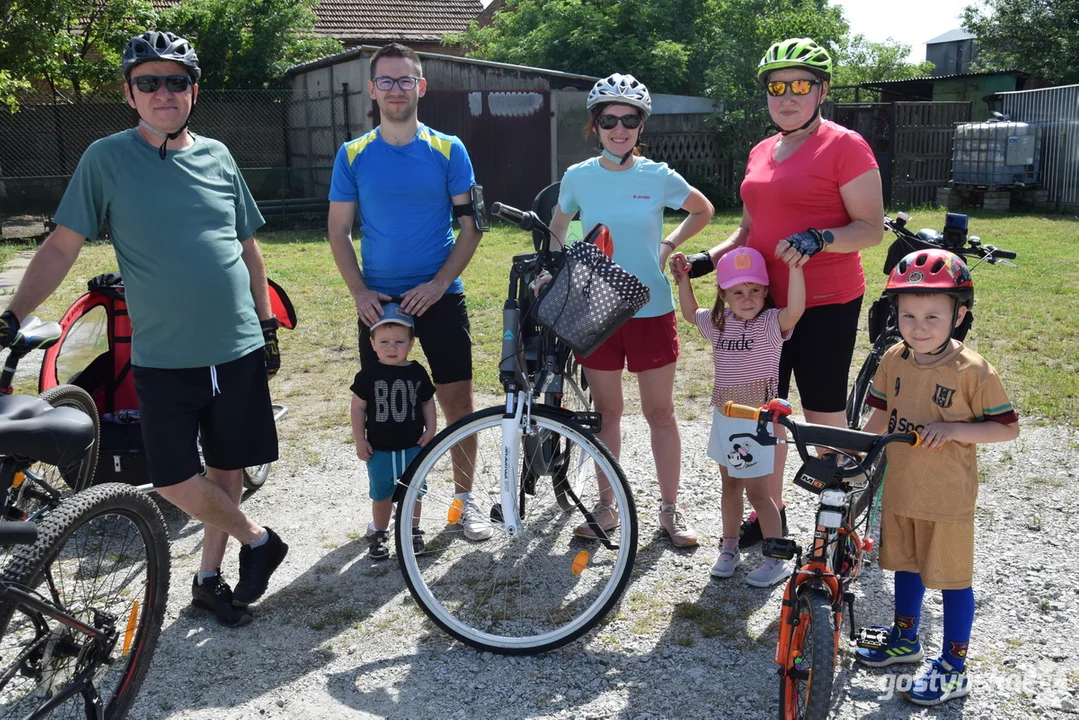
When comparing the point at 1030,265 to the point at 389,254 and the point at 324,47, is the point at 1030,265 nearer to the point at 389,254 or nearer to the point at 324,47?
the point at 389,254

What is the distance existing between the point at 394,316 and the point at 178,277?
35.0 inches

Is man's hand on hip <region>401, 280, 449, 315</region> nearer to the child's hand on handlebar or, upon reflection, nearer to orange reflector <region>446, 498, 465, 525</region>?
orange reflector <region>446, 498, 465, 525</region>

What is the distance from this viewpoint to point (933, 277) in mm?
3066

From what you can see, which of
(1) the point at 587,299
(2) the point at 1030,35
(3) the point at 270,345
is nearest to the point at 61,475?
(3) the point at 270,345

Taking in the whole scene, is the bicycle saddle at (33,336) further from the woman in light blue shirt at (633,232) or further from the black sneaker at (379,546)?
the woman in light blue shirt at (633,232)

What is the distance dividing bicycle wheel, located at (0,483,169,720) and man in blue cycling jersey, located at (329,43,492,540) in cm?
128

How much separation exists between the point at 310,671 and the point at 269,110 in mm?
17397

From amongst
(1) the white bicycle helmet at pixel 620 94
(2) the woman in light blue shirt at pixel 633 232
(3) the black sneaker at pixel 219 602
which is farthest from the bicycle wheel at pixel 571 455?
(3) the black sneaker at pixel 219 602

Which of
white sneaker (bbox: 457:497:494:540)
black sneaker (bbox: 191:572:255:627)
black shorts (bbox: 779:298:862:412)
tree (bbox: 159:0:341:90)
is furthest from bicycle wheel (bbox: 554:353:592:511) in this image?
tree (bbox: 159:0:341:90)

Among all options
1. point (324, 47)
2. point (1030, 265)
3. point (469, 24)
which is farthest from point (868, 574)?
point (469, 24)

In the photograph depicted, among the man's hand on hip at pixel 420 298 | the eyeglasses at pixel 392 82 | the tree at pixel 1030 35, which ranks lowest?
the man's hand on hip at pixel 420 298

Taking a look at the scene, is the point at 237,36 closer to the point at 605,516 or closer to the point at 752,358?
the point at 605,516

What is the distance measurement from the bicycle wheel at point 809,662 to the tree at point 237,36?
19479 millimetres

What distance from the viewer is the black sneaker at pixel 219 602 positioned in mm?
3811
